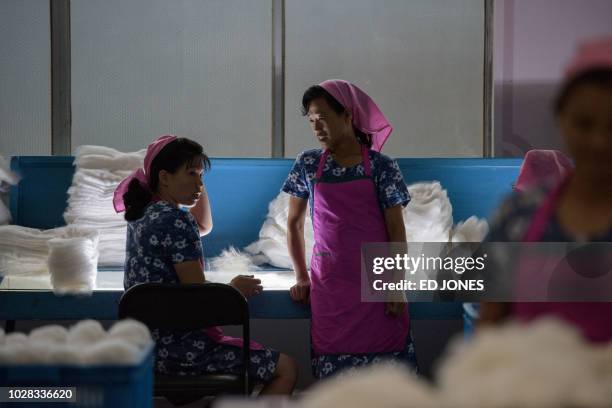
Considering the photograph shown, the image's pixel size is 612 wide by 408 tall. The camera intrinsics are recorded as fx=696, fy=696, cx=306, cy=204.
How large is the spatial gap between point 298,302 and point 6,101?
1693 mm

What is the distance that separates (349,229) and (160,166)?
2.22 ft

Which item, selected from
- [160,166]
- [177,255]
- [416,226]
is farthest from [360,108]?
[177,255]

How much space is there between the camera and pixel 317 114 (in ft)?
7.92

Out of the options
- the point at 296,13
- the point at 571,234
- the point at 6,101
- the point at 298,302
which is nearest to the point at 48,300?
the point at 298,302

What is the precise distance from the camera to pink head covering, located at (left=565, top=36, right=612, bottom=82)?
89cm

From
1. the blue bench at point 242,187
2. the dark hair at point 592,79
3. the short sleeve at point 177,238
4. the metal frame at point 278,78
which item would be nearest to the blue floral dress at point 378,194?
the short sleeve at point 177,238

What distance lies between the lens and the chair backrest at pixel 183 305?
197cm

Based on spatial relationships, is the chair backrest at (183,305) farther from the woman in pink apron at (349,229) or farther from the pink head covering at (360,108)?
the pink head covering at (360,108)

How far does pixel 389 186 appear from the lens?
2393mm

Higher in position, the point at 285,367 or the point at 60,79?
the point at 60,79

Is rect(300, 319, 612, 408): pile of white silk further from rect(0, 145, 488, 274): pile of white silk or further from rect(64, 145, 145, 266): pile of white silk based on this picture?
rect(64, 145, 145, 266): pile of white silk

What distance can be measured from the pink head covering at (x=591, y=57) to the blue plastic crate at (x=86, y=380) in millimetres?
820

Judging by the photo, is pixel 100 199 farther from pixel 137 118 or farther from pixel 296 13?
pixel 296 13

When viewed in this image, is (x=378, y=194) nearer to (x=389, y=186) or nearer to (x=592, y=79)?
(x=389, y=186)
